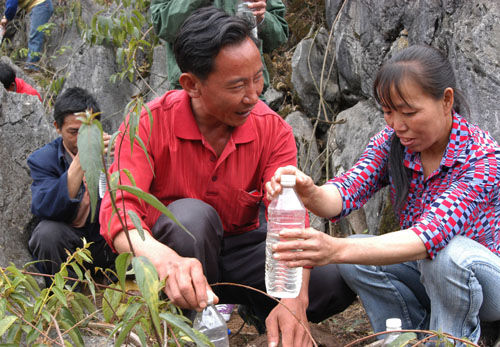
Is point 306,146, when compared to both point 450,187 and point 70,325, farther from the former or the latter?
point 70,325

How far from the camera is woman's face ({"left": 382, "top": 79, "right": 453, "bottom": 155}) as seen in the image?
7.58 ft

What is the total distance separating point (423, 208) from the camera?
250 cm

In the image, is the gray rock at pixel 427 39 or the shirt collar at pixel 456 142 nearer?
the shirt collar at pixel 456 142

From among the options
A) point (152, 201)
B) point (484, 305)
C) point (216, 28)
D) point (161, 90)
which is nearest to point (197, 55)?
point (216, 28)

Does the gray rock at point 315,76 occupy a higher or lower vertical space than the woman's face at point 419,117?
lower

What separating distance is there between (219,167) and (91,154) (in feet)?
4.91

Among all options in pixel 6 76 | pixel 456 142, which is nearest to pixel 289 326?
pixel 456 142

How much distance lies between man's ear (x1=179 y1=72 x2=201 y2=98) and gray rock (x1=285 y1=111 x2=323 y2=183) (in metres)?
2.51

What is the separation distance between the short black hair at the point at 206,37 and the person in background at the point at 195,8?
743 millimetres

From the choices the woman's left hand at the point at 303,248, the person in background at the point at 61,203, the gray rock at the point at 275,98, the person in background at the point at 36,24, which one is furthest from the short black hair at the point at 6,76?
the woman's left hand at the point at 303,248

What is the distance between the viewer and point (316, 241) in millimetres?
1986

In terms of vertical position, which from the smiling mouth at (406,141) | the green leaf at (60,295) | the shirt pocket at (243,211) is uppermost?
the smiling mouth at (406,141)

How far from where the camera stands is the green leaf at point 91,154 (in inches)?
46.5

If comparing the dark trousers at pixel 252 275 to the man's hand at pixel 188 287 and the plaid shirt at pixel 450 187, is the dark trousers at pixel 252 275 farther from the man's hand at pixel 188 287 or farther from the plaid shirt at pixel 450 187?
the man's hand at pixel 188 287
